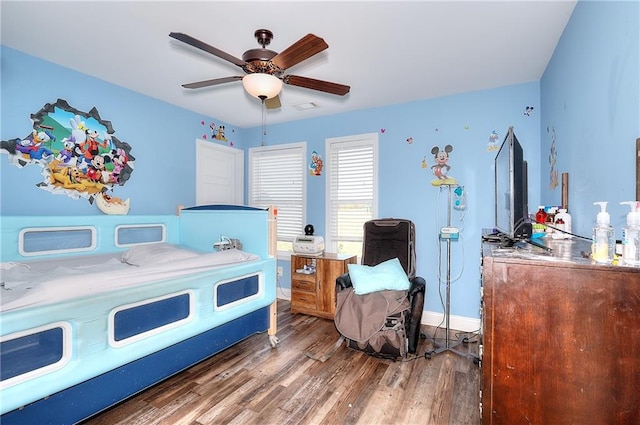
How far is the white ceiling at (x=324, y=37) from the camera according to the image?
1.79m

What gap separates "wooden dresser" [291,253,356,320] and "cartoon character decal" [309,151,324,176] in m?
1.07

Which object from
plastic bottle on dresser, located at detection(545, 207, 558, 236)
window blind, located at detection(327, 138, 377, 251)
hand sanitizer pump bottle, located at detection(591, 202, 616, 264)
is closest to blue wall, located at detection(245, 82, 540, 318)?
window blind, located at detection(327, 138, 377, 251)

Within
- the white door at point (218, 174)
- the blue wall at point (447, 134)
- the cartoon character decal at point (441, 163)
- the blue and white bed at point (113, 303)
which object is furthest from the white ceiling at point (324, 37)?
the blue and white bed at point (113, 303)

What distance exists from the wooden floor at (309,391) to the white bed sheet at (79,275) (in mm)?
786

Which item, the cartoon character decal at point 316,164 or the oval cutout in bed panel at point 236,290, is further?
the cartoon character decal at point 316,164

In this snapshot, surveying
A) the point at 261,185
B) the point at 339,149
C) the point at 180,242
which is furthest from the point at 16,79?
the point at 339,149

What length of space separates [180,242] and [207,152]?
1.37 m

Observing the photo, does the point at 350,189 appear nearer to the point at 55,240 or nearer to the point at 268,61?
the point at 268,61

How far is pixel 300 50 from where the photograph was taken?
1.61 meters

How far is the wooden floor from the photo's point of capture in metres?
1.70

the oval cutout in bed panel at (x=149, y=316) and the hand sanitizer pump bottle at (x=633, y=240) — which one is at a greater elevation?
the hand sanitizer pump bottle at (x=633, y=240)

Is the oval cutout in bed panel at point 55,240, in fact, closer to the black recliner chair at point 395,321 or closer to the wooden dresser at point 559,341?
the black recliner chair at point 395,321

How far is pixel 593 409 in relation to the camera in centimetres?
90

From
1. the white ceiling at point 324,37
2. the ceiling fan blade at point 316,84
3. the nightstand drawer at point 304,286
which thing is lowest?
the nightstand drawer at point 304,286
